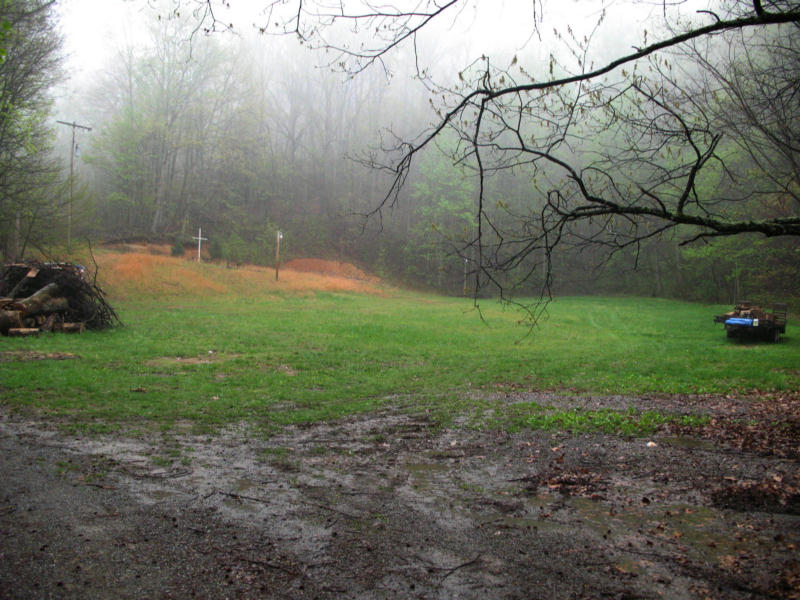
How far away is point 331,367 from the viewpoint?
11.8 metres

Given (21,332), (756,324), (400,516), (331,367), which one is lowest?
(331,367)

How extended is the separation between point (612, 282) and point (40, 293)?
43058mm

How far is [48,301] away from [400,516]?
546 inches

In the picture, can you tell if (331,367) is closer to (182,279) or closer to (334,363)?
(334,363)

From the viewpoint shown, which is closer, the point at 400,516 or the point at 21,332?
the point at 400,516

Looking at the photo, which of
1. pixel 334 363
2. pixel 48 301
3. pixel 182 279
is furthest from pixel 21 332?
pixel 182 279

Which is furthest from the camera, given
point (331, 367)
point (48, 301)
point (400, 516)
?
point (48, 301)

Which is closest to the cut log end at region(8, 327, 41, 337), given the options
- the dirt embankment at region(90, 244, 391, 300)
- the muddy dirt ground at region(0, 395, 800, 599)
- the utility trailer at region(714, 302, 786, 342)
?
the muddy dirt ground at region(0, 395, 800, 599)

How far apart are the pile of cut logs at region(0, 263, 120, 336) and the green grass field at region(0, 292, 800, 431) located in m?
0.76

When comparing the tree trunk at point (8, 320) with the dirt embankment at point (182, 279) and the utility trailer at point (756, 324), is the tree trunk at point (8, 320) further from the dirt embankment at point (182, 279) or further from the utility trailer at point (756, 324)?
the utility trailer at point (756, 324)

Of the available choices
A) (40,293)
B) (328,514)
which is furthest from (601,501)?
(40,293)

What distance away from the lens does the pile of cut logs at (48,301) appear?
44.2 ft

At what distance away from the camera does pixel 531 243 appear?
16.3 ft

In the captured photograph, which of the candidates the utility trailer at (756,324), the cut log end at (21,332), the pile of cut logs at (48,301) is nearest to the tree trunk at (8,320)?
the pile of cut logs at (48,301)
